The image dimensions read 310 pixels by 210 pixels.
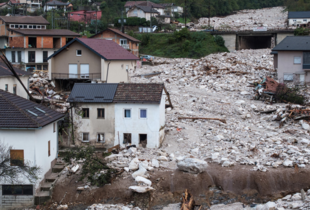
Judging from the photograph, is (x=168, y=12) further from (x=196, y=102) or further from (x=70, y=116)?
(x=70, y=116)

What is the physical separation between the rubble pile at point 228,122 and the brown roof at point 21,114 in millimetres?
7792

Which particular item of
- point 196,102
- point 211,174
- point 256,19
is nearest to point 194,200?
point 211,174

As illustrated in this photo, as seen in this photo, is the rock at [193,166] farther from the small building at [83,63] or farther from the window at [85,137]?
the small building at [83,63]

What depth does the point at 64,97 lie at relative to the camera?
112 ft

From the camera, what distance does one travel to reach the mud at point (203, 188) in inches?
774

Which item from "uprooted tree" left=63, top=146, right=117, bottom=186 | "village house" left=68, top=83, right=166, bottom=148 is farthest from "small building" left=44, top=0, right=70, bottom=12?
"uprooted tree" left=63, top=146, right=117, bottom=186

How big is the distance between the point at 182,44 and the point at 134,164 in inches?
1657

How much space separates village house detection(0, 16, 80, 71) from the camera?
45.5 metres

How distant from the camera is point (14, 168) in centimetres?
1923

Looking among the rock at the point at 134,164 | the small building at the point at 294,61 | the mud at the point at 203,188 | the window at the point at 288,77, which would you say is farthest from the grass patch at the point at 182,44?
the mud at the point at 203,188

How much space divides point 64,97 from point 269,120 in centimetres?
1741

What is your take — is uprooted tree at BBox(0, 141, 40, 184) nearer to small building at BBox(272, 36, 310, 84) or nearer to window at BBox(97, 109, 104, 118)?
window at BBox(97, 109, 104, 118)

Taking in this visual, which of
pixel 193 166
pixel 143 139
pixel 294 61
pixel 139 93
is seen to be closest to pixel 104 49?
pixel 139 93

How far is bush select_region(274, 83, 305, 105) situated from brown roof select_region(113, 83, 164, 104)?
13722mm
